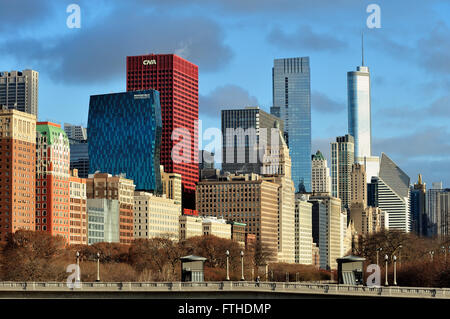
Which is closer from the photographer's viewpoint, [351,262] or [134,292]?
[134,292]

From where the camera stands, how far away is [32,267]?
186 metres

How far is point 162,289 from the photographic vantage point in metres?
116
